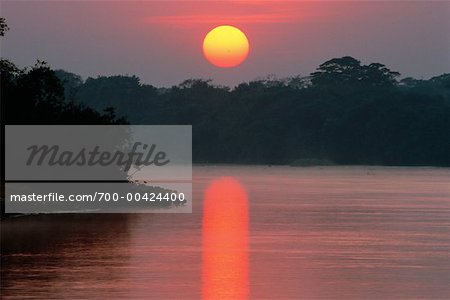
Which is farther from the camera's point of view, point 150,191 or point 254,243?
point 150,191

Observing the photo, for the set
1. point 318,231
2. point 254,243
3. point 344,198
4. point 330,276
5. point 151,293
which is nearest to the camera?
point 151,293

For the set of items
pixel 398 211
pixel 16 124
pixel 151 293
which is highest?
pixel 16 124

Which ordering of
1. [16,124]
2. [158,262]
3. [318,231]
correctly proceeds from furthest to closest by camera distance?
1. [16,124]
2. [318,231]
3. [158,262]

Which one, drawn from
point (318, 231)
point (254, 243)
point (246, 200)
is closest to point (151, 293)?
point (254, 243)

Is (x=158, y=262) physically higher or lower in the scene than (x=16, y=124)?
lower

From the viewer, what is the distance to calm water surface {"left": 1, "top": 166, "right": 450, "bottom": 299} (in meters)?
29.8

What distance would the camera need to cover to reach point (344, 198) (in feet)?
273

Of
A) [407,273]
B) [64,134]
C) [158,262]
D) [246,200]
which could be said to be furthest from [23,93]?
[407,273]

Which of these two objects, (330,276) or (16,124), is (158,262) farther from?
(16,124)

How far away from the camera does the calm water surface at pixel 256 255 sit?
97.6ft

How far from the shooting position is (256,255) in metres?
39.2

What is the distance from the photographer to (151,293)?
1141 inches

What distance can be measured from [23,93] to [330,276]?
38268 mm

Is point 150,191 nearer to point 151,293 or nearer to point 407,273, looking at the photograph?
point 407,273
